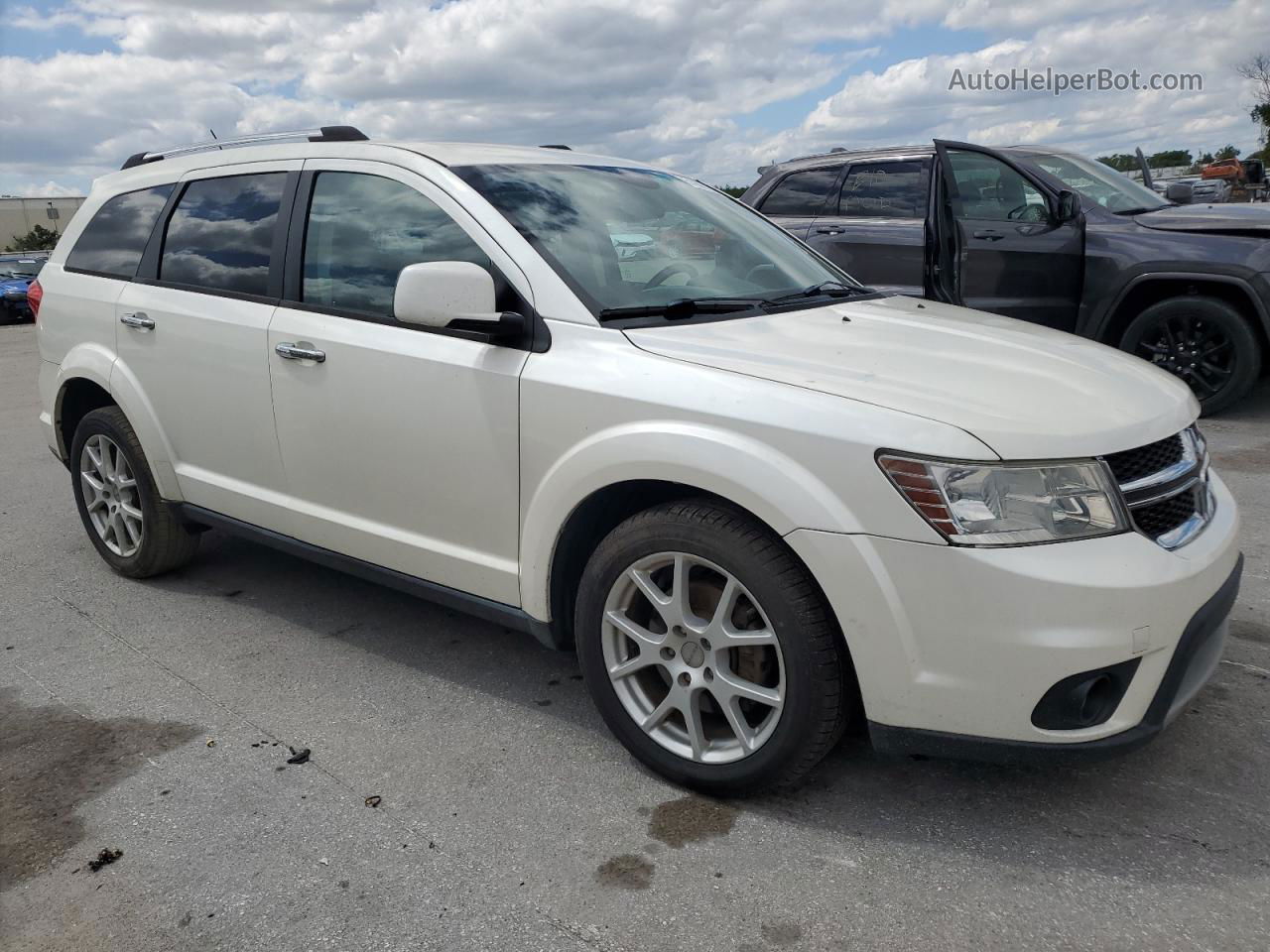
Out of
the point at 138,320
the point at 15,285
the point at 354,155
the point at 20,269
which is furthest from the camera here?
the point at 20,269

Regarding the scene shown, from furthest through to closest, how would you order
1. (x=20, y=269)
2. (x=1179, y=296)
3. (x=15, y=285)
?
(x=20, y=269)
(x=15, y=285)
(x=1179, y=296)

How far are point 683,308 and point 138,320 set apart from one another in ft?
7.98

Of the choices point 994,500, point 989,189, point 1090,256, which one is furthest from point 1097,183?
point 994,500

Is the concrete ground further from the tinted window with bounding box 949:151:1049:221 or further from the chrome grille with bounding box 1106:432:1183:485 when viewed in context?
the tinted window with bounding box 949:151:1049:221

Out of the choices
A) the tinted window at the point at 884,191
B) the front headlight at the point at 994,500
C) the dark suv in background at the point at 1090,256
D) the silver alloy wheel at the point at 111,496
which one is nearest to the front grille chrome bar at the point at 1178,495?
the front headlight at the point at 994,500

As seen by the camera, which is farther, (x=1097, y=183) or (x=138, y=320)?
(x=1097, y=183)

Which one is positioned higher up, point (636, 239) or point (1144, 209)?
point (636, 239)

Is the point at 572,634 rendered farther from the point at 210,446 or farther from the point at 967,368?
the point at 210,446

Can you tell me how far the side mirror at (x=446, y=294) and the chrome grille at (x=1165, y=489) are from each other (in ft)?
5.50

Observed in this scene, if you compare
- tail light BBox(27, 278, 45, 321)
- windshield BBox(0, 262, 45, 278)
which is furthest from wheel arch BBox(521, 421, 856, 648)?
windshield BBox(0, 262, 45, 278)

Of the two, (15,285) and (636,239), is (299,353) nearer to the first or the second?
(636,239)

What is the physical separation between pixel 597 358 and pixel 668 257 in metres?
0.66

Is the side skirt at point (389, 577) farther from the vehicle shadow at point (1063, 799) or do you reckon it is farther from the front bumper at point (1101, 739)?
the front bumper at point (1101, 739)

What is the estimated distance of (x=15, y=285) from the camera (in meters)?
23.0
